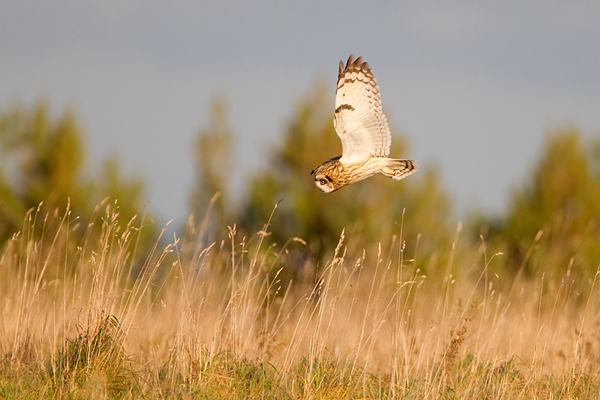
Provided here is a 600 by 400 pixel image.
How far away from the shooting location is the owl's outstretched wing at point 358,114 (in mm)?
5688

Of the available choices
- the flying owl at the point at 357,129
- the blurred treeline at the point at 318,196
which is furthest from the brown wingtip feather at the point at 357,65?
the blurred treeline at the point at 318,196

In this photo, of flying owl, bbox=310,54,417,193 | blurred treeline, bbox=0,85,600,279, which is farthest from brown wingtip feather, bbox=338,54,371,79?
blurred treeline, bbox=0,85,600,279

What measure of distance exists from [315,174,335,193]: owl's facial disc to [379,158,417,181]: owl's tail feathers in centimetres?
45

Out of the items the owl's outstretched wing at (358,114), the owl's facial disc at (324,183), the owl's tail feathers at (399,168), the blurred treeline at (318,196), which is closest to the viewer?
the owl's outstretched wing at (358,114)

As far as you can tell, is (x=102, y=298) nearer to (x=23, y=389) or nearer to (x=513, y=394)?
(x=23, y=389)

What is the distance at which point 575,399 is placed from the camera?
461 cm

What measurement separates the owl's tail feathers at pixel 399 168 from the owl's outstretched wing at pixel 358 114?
0.55ft

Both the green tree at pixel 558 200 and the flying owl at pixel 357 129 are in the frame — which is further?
the green tree at pixel 558 200

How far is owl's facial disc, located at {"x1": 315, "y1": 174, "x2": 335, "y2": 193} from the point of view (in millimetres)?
5789

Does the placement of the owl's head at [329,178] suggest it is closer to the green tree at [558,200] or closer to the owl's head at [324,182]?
the owl's head at [324,182]

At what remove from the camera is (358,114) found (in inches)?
225

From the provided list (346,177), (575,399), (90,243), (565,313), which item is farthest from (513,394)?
(90,243)

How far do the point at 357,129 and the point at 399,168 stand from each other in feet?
1.70

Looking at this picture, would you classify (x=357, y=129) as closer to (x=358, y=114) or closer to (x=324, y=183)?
(x=358, y=114)
